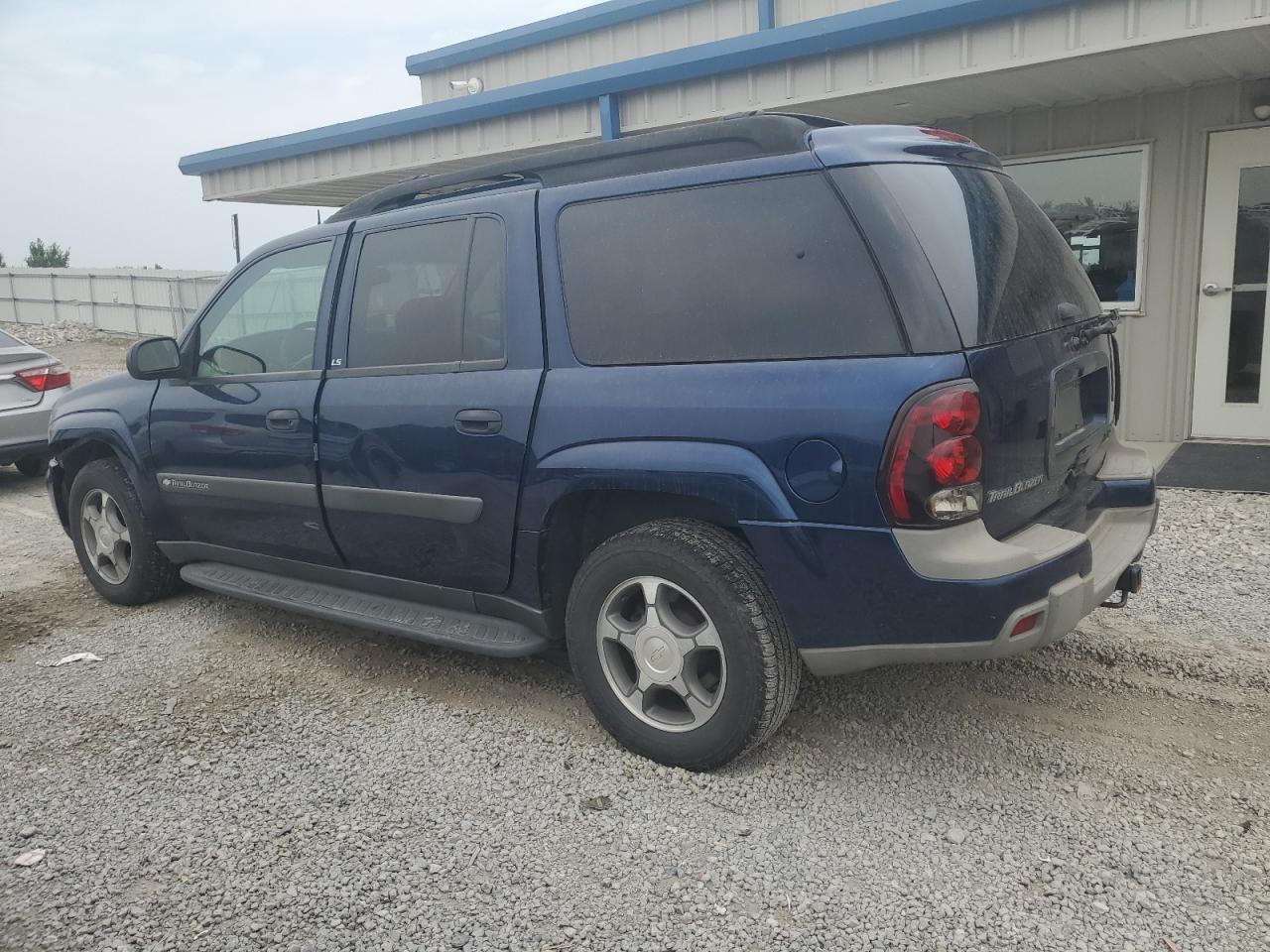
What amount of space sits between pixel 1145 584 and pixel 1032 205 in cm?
227

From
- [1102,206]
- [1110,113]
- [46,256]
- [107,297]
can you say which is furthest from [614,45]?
[46,256]

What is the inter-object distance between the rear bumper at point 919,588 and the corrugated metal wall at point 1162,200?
588 centimetres

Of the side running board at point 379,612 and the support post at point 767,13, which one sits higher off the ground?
the support post at point 767,13

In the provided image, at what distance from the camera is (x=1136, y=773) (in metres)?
3.17

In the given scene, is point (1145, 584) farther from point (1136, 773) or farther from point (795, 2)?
point (795, 2)

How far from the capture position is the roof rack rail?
10.2 ft

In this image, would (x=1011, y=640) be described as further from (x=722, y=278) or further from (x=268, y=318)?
(x=268, y=318)

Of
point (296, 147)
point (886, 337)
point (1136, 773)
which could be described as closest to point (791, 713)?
point (1136, 773)

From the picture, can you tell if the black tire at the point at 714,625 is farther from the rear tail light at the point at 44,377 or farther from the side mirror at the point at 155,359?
the rear tail light at the point at 44,377

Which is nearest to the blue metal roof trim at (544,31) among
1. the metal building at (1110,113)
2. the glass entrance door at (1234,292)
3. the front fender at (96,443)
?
the metal building at (1110,113)

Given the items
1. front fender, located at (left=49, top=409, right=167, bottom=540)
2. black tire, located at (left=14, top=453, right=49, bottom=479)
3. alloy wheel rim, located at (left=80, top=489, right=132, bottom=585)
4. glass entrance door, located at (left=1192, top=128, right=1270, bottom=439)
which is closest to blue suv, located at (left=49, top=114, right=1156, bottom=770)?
front fender, located at (left=49, top=409, right=167, bottom=540)

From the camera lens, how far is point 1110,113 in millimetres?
8039

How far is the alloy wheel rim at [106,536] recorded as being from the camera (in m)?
5.17

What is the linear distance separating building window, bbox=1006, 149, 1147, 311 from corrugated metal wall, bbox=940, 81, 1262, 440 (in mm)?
96
